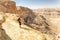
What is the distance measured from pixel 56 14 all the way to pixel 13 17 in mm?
105928

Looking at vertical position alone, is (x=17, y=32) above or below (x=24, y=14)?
above

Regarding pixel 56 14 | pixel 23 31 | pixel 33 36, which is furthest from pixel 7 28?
pixel 56 14

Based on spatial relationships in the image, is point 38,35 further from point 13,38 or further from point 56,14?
point 56,14

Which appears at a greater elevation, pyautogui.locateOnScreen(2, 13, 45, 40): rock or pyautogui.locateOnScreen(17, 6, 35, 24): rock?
pyautogui.locateOnScreen(2, 13, 45, 40): rock

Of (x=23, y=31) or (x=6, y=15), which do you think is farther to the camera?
(x=6, y=15)

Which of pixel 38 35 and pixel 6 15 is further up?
pixel 6 15

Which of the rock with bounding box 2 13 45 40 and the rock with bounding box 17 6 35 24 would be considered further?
the rock with bounding box 17 6 35 24

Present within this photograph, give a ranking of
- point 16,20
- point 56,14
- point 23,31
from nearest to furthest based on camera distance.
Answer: point 23,31
point 16,20
point 56,14

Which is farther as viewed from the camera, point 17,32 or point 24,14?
point 24,14

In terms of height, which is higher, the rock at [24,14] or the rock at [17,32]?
the rock at [17,32]

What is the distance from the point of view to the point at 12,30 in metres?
17.6

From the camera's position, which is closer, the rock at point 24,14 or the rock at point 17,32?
the rock at point 17,32

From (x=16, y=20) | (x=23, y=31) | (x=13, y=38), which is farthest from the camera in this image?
(x=16, y=20)

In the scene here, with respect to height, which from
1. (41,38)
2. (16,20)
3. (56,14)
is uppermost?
(16,20)
